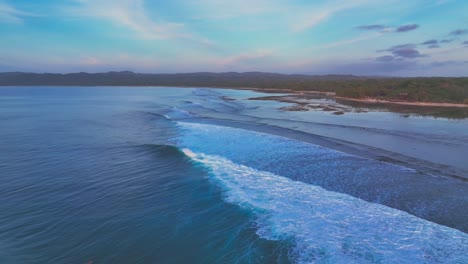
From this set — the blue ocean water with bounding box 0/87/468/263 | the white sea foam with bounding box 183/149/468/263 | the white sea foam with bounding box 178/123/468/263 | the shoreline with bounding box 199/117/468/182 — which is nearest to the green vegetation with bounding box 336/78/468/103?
the shoreline with bounding box 199/117/468/182

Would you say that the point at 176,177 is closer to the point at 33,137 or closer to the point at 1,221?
the point at 1,221

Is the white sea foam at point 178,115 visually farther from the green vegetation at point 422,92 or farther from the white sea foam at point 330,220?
the green vegetation at point 422,92

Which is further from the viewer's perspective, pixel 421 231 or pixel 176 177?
pixel 176 177

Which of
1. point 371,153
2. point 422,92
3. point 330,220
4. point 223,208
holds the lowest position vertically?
point 223,208

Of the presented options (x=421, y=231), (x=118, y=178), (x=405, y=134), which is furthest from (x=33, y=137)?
(x=405, y=134)

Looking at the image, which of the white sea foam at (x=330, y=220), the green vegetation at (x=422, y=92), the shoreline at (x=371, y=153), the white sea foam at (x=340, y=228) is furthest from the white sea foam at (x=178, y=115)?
the green vegetation at (x=422, y=92)

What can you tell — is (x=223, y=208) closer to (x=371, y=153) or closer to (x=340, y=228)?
(x=340, y=228)

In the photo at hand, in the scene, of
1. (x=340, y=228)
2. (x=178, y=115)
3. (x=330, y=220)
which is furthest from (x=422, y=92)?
(x=340, y=228)
